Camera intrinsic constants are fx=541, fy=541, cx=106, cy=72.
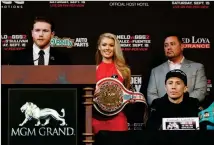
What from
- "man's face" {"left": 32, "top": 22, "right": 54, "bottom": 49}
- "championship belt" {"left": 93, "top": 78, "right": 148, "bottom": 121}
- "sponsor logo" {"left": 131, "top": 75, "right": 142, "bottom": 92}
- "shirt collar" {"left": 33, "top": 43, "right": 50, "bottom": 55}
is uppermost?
"man's face" {"left": 32, "top": 22, "right": 54, "bottom": 49}

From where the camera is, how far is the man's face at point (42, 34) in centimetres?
626

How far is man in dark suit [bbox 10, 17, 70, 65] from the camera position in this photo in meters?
6.24

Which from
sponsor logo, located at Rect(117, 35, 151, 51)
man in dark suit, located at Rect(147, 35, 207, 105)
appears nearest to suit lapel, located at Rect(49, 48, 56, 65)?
sponsor logo, located at Rect(117, 35, 151, 51)

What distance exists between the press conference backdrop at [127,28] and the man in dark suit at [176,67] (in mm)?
59

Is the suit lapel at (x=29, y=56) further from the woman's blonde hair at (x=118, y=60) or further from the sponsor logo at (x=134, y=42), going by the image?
the sponsor logo at (x=134, y=42)

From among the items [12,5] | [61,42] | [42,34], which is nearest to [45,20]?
[42,34]

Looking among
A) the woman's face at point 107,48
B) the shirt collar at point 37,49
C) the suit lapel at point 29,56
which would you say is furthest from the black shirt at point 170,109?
the suit lapel at point 29,56

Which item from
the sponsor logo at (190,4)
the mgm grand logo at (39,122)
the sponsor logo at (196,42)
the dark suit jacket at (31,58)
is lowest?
the mgm grand logo at (39,122)

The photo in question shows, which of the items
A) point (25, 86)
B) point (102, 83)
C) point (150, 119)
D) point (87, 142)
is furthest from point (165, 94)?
point (25, 86)

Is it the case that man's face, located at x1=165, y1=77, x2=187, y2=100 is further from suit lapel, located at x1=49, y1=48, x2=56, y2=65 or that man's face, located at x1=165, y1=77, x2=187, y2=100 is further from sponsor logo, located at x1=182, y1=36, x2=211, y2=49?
suit lapel, located at x1=49, y1=48, x2=56, y2=65

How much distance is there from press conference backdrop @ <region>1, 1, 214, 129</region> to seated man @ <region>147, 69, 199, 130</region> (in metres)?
0.20

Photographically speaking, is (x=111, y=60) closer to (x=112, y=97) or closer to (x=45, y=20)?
(x=112, y=97)

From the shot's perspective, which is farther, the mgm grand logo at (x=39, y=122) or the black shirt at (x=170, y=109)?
the black shirt at (x=170, y=109)

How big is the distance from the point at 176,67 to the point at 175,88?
247 millimetres
